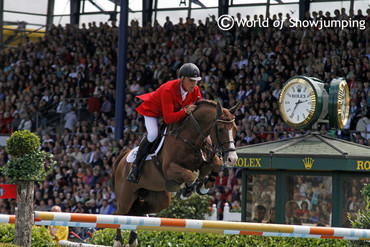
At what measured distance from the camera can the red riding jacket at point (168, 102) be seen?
23.1 ft

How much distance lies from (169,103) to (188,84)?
315mm

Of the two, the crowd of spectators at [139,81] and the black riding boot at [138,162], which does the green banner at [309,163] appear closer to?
the crowd of spectators at [139,81]

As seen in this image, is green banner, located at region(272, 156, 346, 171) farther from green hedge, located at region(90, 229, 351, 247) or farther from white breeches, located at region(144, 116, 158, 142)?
white breeches, located at region(144, 116, 158, 142)

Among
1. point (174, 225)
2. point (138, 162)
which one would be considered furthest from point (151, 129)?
point (174, 225)

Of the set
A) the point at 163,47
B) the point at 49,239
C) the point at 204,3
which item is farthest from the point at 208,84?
the point at 49,239

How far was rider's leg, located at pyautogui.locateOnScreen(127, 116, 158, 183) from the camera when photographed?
7.45m

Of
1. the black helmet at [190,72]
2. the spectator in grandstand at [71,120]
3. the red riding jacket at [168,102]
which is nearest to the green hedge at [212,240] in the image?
the red riding jacket at [168,102]

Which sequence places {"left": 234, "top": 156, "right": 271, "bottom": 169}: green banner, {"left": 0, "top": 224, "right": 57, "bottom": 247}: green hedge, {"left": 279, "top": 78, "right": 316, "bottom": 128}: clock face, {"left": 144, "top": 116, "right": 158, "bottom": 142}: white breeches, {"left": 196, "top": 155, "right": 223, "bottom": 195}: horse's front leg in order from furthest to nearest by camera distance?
{"left": 279, "top": 78, "right": 316, "bottom": 128}: clock face → {"left": 234, "top": 156, "right": 271, "bottom": 169}: green banner → {"left": 0, "top": 224, "right": 57, "bottom": 247}: green hedge → {"left": 144, "top": 116, "right": 158, "bottom": 142}: white breeches → {"left": 196, "top": 155, "right": 223, "bottom": 195}: horse's front leg

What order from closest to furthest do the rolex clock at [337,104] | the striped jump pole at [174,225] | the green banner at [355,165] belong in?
the striped jump pole at [174,225]
the green banner at [355,165]
the rolex clock at [337,104]

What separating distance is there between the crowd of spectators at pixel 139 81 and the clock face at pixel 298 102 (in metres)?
1.20

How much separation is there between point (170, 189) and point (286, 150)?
3535mm

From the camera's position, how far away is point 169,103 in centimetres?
704

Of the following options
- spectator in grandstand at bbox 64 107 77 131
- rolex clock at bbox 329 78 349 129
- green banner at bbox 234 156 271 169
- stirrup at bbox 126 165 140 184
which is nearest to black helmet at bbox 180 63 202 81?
stirrup at bbox 126 165 140 184

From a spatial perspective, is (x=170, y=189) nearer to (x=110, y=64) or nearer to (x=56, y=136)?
(x=56, y=136)
